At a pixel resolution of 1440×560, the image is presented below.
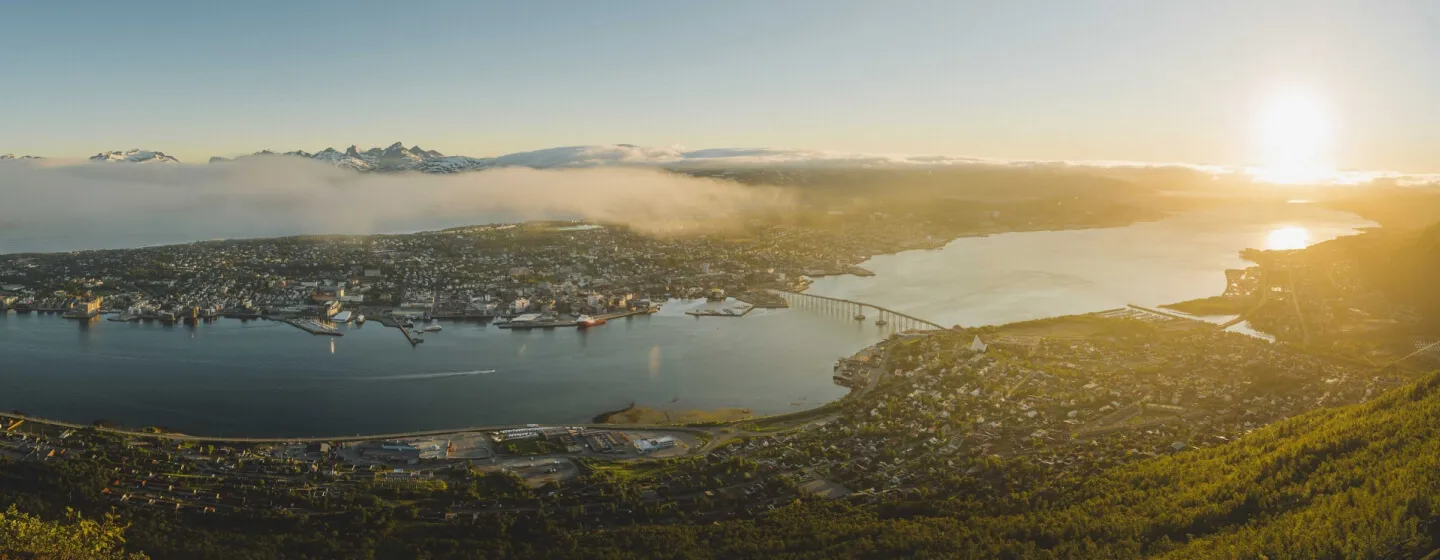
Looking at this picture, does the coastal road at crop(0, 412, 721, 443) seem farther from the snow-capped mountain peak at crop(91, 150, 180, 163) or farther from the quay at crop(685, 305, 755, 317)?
the snow-capped mountain peak at crop(91, 150, 180, 163)

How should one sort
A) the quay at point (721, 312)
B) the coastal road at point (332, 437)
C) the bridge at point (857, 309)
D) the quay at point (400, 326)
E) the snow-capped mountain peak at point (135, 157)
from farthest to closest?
the snow-capped mountain peak at point (135, 157) < the quay at point (721, 312) < the bridge at point (857, 309) < the quay at point (400, 326) < the coastal road at point (332, 437)

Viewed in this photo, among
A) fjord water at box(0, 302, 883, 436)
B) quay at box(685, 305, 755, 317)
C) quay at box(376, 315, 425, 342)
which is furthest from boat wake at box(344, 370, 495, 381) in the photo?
quay at box(685, 305, 755, 317)

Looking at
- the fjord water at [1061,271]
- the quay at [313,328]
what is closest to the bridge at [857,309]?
the fjord water at [1061,271]

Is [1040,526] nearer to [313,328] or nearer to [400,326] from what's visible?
[400,326]

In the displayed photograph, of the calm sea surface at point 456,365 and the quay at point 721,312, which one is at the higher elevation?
the quay at point 721,312

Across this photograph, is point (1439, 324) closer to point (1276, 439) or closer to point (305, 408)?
point (1276, 439)

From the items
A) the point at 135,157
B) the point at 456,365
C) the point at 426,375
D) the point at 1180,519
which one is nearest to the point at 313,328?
the point at 456,365

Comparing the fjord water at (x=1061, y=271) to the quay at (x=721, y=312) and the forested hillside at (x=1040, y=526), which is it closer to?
the quay at (x=721, y=312)
